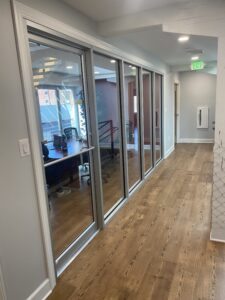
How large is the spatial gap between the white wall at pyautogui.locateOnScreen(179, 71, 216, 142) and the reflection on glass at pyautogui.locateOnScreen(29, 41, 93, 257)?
6.05 m

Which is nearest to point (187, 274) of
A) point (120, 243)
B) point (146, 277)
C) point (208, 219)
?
point (146, 277)

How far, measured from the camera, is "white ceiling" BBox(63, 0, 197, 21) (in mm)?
2118

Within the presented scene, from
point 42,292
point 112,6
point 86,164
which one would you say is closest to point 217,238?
point 86,164

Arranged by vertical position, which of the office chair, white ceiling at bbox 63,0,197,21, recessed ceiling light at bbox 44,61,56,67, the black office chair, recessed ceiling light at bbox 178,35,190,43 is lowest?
the office chair

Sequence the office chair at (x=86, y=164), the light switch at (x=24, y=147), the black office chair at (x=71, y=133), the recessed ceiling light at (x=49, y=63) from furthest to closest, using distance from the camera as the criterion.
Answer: the office chair at (x=86, y=164), the black office chair at (x=71, y=133), the recessed ceiling light at (x=49, y=63), the light switch at (x=24, y=147)

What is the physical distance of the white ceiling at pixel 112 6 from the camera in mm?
2118

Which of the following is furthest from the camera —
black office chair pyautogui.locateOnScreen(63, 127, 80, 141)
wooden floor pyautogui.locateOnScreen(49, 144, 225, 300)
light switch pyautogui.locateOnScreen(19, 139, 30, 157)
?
black office chair pyautogui.locateOnScreen(63, 127, 80, 141)

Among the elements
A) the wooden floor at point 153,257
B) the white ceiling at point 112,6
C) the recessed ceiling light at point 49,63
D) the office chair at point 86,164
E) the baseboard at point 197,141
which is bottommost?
the wooden floor at point 153,257

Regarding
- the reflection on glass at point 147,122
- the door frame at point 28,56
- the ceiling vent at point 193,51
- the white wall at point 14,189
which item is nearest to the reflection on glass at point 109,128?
the door frame at point 28,56

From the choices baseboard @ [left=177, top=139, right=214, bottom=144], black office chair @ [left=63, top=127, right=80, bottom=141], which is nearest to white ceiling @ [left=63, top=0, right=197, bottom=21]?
black office chair @ [left=63, top=127, right=80, bottom=141]

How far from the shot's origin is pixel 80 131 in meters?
2.61

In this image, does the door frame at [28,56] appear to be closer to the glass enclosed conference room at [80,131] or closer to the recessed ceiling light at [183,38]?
the glass enclosed conference room at [80,131]

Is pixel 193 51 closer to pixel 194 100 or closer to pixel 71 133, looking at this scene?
pixel 71 133

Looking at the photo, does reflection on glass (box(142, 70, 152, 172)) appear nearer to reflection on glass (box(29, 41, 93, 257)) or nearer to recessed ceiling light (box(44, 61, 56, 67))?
reflection on glass (box(29, 41, 93, 257))
